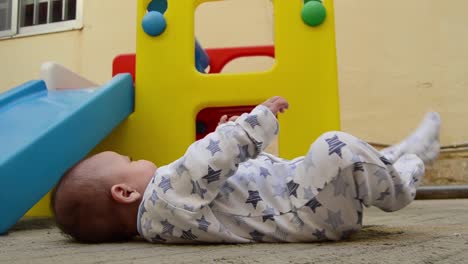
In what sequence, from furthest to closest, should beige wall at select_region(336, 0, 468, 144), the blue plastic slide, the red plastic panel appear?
beige wall at select_region(336, 0, 468, 144) → the red plastic panel → the blue plastic slide

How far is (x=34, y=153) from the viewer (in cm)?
86

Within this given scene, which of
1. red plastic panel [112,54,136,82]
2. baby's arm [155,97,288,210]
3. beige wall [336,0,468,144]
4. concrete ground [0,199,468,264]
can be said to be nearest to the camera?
concrete ground [0,199,468,264]

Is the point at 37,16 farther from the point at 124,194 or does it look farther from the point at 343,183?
the point at 343,183

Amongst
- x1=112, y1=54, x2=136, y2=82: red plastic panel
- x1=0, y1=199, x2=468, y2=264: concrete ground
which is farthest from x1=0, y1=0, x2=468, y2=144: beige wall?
x1=0, y1=199, x2=468, y2=264: concrete ground

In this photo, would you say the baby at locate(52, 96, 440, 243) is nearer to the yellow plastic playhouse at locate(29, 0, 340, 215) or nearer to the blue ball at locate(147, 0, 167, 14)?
the yellow plastic playhouse at locate(29, 0, 340, 215)

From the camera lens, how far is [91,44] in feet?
7.29

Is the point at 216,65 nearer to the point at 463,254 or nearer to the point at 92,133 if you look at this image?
the point at 92,133

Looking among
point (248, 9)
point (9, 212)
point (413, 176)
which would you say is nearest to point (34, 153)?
point (9, 212)

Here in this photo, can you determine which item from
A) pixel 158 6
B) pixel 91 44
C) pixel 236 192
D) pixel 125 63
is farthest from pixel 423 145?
pixel 91 44

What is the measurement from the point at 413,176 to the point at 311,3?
513 mm

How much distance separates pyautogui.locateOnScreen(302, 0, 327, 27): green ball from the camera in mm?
1103

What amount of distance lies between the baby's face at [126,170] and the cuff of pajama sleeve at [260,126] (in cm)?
16

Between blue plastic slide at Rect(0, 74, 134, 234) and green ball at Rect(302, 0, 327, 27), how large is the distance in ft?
1.40

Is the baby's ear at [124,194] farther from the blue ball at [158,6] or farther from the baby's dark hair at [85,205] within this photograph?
the blue ball at [158,6]
